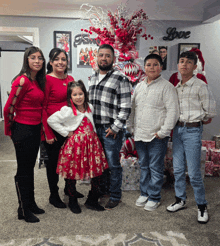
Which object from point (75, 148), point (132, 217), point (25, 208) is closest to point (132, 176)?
point (132, 217)

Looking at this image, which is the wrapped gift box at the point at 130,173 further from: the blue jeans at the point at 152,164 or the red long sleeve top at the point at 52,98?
the red long sleeve top at the point at 52,98

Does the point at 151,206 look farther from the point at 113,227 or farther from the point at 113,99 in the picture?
the point at 113,99

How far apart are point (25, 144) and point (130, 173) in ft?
4.00

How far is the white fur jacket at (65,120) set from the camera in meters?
1.92

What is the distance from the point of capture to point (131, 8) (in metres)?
3.26

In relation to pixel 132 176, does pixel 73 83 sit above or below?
above

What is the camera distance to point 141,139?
2049mm

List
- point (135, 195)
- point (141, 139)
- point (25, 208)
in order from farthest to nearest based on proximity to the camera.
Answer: point (135, 195)
point (141, 139)
point (25, 208)

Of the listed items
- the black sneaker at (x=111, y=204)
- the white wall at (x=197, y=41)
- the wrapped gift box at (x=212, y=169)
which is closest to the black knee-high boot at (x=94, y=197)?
the black sneaker at (x=111, y=204)

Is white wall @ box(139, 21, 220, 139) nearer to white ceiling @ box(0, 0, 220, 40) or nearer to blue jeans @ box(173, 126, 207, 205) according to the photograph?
white ceiling @ box(0, 0, 220, 40)

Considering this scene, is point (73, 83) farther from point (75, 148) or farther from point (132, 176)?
point (132, 176)

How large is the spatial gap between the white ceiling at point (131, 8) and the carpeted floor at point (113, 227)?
8.14ft

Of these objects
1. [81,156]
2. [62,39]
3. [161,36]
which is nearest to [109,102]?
[81,156]

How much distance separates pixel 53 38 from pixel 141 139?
2.18 meters
